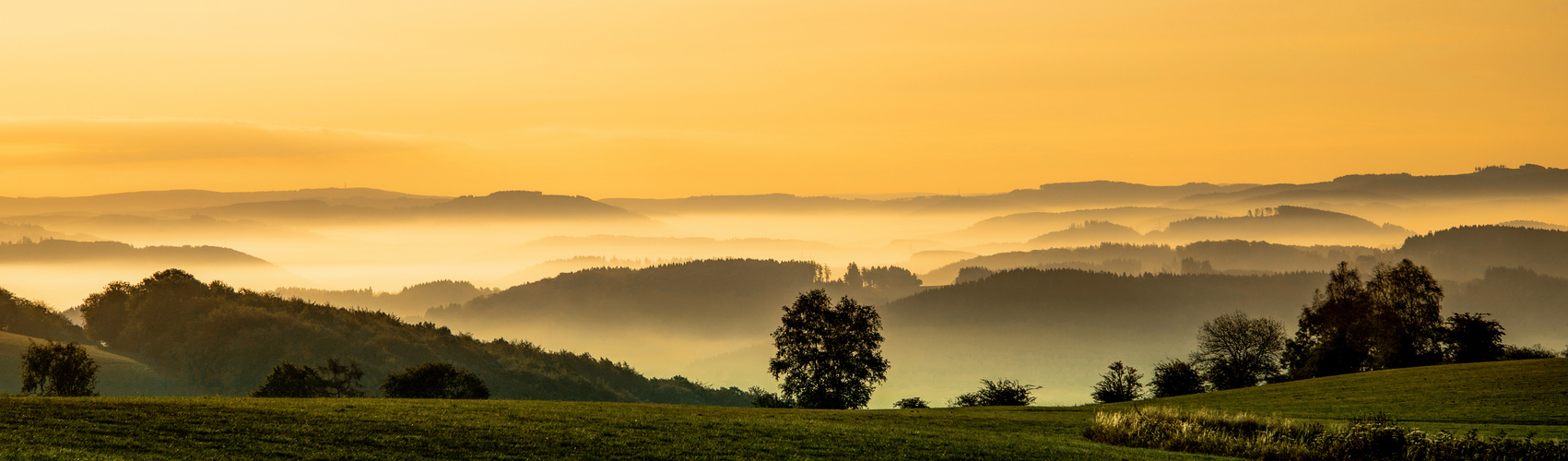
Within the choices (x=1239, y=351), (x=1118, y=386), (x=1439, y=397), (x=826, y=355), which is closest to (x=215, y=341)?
(x=826, y=355)

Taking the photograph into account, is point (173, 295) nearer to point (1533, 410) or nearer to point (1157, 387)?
point (1157, 387)

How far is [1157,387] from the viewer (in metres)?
110

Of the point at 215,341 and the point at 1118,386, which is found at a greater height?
the point at 215,341

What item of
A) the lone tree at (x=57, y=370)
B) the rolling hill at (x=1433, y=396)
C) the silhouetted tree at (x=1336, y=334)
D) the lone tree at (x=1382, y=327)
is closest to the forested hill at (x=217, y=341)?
the lone tree at (x=57, y=370)

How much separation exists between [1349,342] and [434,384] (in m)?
95.1

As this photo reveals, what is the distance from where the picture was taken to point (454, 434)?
1215 inches

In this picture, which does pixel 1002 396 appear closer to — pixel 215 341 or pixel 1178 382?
pixel 1178 382

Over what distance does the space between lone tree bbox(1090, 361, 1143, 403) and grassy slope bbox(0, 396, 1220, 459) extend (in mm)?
68295

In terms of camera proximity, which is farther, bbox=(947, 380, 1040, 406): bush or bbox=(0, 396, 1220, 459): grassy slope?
bbox=(947, 380, 1040, 406): bush

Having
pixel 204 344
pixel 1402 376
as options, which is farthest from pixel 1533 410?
pixel 204 344

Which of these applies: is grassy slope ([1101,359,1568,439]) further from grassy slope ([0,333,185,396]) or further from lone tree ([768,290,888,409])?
grassy slope ([0,333,185,396])

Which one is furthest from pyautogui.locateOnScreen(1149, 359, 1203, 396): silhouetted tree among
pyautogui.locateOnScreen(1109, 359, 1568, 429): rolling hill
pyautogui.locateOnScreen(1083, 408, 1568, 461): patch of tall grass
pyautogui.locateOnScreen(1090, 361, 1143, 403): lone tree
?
pyautogui.locateOnScreen(1083, 408, 1568, 461): patch of tall grass

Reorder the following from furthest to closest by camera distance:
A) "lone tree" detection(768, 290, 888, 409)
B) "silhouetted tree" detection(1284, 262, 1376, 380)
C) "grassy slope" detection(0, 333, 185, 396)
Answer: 1. "grassy slope" detection(0, 333, 185, 396)
2. "silhouetted tree" detection(1284, 262, 1376, 380)
3. "lone tree" detection(768, 290, 888, 409)

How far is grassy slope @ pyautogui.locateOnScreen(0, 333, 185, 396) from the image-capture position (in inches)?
5664
